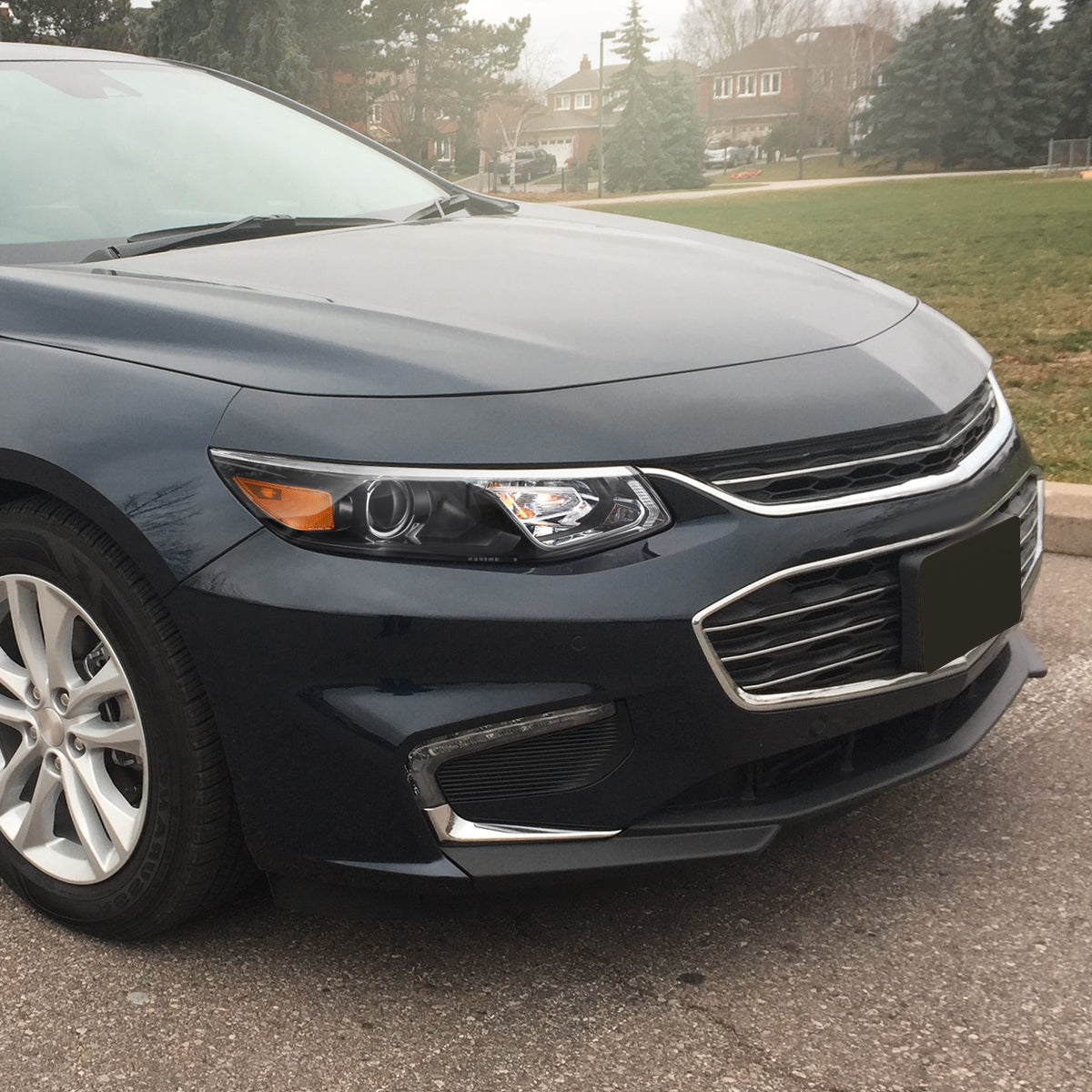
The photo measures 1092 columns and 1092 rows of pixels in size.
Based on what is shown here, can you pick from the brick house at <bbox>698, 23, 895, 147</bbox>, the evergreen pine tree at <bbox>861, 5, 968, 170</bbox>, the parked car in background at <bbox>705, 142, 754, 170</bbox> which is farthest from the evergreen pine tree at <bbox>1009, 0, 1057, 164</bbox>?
the parked car in background at <bbox>705, 142, 754, 170</bbox>

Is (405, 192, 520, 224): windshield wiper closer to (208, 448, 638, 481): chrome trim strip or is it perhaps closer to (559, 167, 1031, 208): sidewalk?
(208, 448, 638, 481): chrome trim strip

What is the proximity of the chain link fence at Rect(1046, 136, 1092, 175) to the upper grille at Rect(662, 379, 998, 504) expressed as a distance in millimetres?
33244

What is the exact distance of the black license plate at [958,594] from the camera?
2.21m

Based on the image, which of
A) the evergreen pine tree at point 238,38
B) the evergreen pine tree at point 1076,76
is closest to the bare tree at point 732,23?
the evergreen pine tree at point 1076,76

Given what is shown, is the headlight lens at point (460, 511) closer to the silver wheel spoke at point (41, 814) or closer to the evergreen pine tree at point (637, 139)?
the silver wheel spoke at point (41, 814)

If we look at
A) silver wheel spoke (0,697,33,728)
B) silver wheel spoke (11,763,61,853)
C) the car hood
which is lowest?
silver wheel spoke (11,763,61,853)

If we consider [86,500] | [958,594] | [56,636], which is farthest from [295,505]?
[958,594]

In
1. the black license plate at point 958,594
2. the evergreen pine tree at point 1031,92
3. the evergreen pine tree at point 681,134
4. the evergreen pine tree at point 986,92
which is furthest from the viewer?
the evergreen pine tree at point 681,134

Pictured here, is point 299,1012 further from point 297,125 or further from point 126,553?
point 297,125

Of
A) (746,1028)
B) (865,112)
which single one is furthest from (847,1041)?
(865,112)

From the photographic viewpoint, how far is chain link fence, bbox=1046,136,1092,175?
32844 millimetres

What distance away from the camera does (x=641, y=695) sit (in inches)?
79.8

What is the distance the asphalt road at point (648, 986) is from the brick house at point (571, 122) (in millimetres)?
48841

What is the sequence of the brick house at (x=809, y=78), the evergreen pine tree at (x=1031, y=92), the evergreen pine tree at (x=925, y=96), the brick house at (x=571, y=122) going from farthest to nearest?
1. the brick house at (x=571, y=122)
2. the brick house at (x=809, y=78)
3. the evergreen pine tree at (x=925, y=96)
4. the evergreen pine tree at (x=1031, y=92)
